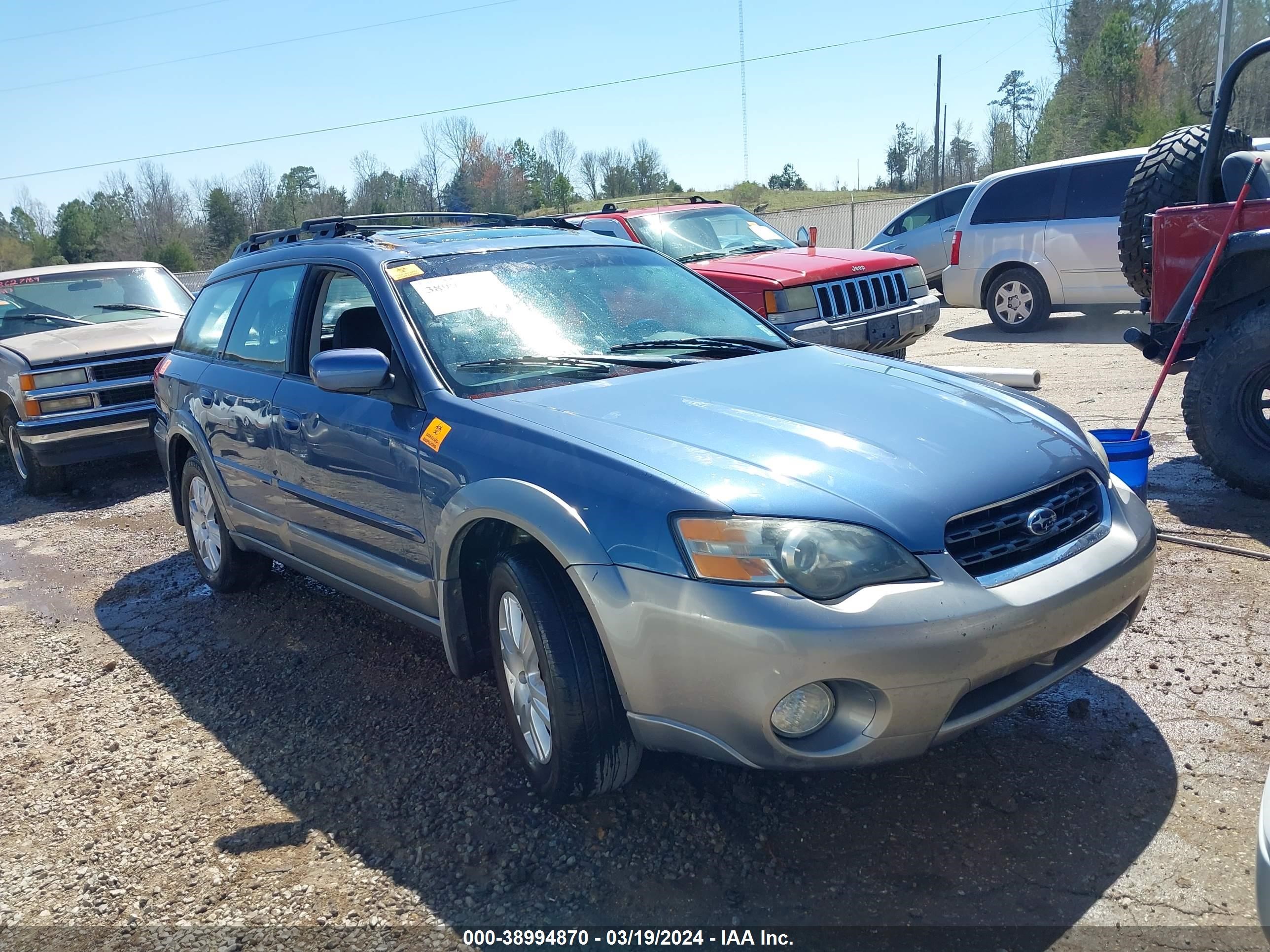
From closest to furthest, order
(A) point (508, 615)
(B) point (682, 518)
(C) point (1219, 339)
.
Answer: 1. (B) point (682, 518)
2. (A) point (508, 615)
3. (C) point (1219, 339)

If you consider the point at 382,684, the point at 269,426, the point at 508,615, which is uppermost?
the point at 269,426

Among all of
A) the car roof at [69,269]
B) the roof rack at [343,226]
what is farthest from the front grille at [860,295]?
the car roof at [69,269]

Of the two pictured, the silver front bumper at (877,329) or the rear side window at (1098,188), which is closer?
the silver front bumper at (877,329)

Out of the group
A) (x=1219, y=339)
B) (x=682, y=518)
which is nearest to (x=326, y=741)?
(x=682, y=518)

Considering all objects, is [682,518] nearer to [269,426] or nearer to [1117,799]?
[1117,799]

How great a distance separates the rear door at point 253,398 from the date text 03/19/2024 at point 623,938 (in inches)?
92.5

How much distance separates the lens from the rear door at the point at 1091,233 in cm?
1120

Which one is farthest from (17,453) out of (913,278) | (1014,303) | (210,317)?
(1014,303)

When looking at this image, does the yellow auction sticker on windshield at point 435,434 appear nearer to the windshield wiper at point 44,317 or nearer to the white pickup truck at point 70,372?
the white pickup truck at point 70,372

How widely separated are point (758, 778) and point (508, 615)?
916mm

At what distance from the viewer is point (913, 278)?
28.7ft

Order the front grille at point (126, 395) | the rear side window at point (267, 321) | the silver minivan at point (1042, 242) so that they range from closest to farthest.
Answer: the rear side window at point (267, 321), the front grille at point (126, 395), the silver minivan at point (1042, 242)

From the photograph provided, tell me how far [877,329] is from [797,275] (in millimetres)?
792

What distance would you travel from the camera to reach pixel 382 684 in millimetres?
4074
